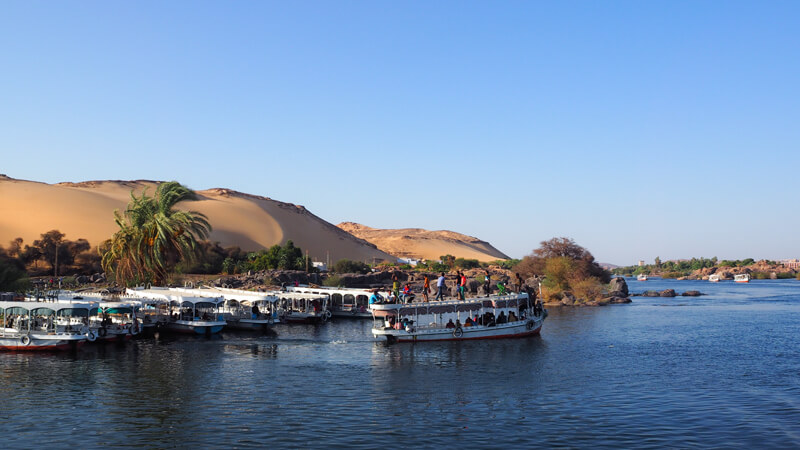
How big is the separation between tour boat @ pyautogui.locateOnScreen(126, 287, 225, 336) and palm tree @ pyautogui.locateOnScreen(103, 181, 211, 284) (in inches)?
383

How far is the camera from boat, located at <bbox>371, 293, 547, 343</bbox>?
4603 centimetres

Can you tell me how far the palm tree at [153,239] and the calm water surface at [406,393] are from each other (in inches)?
671

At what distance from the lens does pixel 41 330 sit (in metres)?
40.7

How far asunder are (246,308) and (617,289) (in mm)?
61808

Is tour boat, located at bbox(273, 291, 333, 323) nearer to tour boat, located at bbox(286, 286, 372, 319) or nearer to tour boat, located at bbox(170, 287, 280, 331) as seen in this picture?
tour boat, located at bbox(286, 286, 372, 319)

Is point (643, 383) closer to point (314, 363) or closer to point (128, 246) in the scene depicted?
point (314, 363)

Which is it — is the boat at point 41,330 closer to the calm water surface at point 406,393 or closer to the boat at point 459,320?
the calm water surface at point 406,393

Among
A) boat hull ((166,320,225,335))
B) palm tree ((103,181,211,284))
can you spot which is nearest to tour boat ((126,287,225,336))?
boat hull ((166,320,225,335))

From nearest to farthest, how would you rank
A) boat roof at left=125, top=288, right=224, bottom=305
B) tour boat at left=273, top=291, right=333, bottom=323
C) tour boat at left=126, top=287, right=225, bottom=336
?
tour boat at left=126, top=287, right=225, bottom=336, boat roof at left=125, top=288, right=224, bottom=305, tour boat at left=273, top=291, right=333, bottom=323

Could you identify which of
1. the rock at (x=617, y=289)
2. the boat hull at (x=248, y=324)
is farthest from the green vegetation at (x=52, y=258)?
the rock at (x=617, y=289)

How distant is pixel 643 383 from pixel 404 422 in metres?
13.9

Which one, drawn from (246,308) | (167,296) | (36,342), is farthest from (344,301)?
(36,342)

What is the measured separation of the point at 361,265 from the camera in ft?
408

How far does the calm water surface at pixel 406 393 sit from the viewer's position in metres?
22.7
